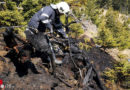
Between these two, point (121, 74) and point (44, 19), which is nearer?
point (44, 19)

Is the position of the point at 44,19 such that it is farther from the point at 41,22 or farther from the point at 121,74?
the point at 121,74

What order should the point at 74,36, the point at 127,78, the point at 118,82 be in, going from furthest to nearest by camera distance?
the point at 74,36, the point at 118,82, the point at 127,78

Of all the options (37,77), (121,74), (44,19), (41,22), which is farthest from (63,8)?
(121,74)

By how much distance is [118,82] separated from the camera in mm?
6262

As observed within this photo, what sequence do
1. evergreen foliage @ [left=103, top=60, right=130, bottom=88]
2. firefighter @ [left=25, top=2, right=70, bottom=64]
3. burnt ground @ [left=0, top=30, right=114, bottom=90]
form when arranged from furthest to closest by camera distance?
evergreen foliage @ [left=103, top=60, right=130, bottom=88] → firefighter @ [left=25, top=2, right=70, bottom=64] → burnt ground @ [left=0, top=30, right=114, bottom=90]

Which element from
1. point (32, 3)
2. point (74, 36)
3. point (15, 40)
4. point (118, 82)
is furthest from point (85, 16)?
point (15, 40)

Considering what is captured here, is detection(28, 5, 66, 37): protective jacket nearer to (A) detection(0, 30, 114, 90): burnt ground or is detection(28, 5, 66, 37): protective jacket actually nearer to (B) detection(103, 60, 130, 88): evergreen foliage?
(A) detection(0, 30, 114, 90): burnt ground

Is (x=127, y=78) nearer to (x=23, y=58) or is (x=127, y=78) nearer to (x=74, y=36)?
(x=23, y=58)

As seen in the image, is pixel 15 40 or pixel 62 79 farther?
pixel 62 79

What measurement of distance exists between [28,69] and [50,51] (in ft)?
4.69

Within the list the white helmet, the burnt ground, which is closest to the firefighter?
the white helmet

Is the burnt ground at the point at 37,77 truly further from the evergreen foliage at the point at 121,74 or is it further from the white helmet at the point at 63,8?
the white helmet at the point at 63,8

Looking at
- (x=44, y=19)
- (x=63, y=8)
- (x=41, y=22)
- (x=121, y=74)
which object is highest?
(x=63, y=8)

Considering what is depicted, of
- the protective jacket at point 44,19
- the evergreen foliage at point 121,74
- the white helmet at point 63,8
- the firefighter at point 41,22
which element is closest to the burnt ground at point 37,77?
the firefighter at point 41,22
